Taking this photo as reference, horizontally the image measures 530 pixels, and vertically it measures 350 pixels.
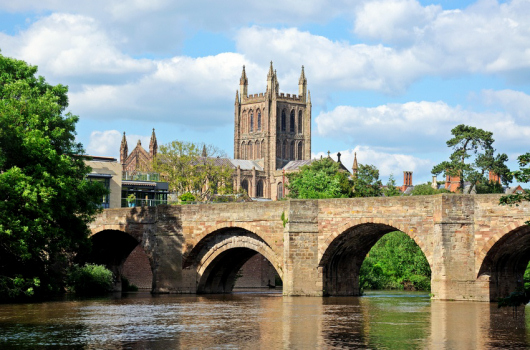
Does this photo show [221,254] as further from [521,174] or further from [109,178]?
[521,174]

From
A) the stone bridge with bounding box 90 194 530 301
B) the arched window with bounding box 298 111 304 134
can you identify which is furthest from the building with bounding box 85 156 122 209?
the arched window with bounding box 298 111 304 134

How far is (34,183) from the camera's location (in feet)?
137

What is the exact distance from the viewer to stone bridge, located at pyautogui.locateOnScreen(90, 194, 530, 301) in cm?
4166

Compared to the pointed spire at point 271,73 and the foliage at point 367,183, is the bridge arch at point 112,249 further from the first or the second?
the pointed spire at point 271,73

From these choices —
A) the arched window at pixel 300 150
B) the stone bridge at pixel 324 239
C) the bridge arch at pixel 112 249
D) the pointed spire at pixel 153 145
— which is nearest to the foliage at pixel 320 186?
the bridge arch at pixel 112 249

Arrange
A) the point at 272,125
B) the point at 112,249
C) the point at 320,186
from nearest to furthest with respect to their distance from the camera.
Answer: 1. the point at 112,249
2. the point at 320,186
3. the point at 272,125

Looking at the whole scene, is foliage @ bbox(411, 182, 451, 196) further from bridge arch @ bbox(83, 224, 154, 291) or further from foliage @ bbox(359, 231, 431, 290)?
bridge arch @ bbox(83, 224, 154, 291)

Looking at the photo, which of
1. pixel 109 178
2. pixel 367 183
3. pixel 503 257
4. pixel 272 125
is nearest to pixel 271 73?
pixel 272 125

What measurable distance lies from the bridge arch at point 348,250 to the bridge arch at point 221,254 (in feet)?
9.87

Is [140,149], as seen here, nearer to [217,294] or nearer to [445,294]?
[217,294]

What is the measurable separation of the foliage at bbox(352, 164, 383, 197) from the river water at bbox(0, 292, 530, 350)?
190 ft

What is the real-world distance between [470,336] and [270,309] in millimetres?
13675

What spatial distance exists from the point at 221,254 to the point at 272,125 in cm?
12788

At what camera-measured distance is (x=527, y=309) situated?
40.0 m
